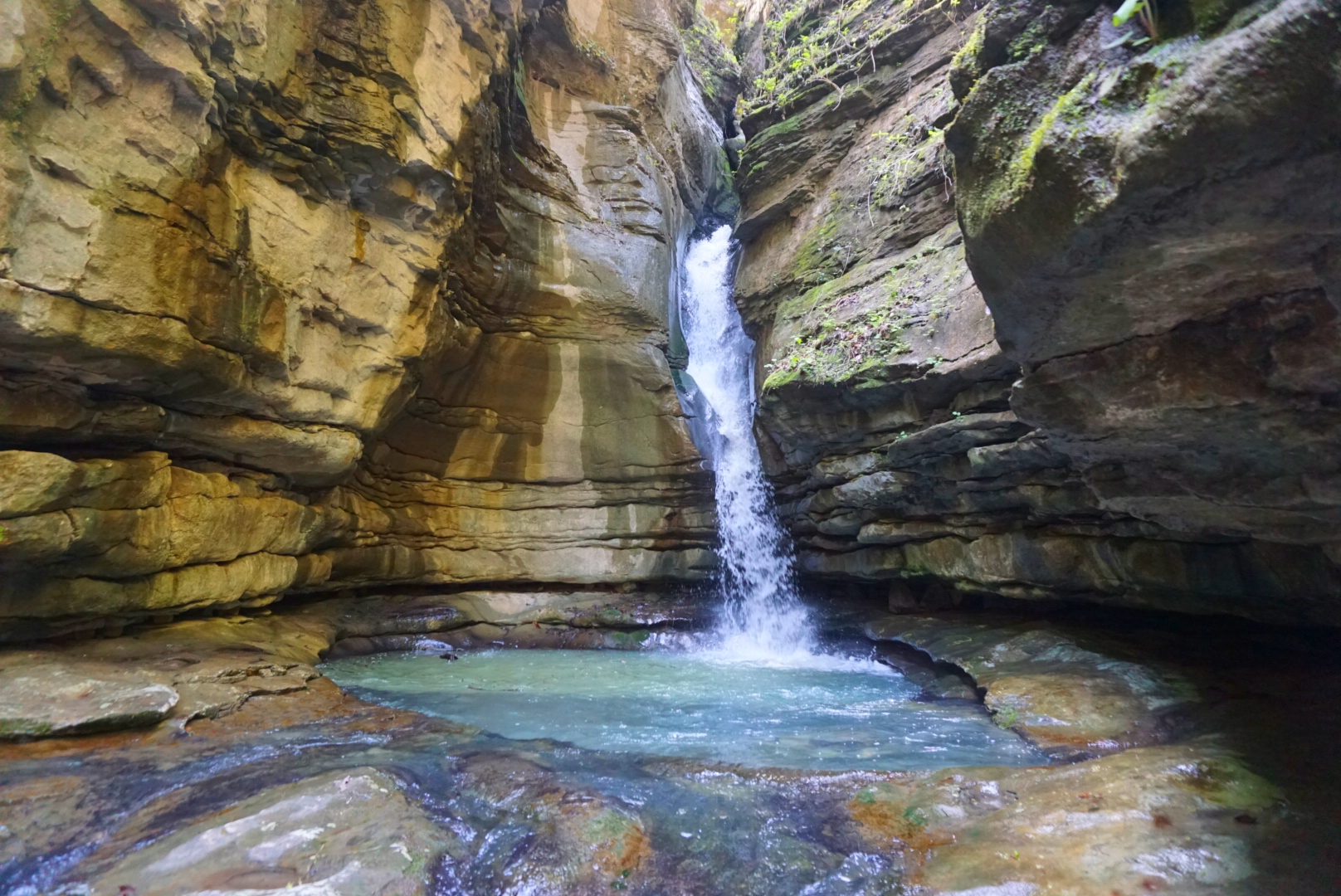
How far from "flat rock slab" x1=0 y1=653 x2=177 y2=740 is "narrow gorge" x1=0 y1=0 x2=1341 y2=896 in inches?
1.5

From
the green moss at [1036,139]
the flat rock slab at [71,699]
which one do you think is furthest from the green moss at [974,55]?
the flat rock slab at [71,699]

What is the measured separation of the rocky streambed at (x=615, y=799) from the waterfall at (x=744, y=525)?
5.28 metres

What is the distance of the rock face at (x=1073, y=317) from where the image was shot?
2.49m

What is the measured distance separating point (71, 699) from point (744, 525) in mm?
9103

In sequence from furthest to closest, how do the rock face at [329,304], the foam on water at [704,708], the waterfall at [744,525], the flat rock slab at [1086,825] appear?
the waterfall at [744,525], the rock face at [329,304], the foam on water at [704,708], the flat rock slab at [1086,825]

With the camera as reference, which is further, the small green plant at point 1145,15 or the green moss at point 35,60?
the green moss at point 35,60

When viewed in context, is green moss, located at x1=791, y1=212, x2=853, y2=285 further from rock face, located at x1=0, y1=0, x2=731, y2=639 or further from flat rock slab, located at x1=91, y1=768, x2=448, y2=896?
flat rock slab, located at x1=91, y1=768, x2=448, y2=896

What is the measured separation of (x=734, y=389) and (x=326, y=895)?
11180 millimetres

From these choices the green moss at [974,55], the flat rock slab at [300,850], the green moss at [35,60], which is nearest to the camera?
the flat rock slab at [300,850]

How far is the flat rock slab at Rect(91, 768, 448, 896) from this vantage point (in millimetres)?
2695

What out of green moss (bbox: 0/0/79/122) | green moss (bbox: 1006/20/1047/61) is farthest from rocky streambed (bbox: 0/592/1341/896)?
green moss (bbox: 0/0/79/122)

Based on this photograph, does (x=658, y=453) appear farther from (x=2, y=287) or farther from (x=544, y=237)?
(x=2, y=287)

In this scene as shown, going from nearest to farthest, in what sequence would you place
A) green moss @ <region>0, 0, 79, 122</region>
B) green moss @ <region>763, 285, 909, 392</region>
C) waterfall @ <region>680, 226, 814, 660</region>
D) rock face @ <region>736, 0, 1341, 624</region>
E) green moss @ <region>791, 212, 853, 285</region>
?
rock face @ <region>736, 0, 1341, 624</region> < green moss @ <region>0, 0, 79, 122</region> < green moss @ <region>763, 285, 909, 392</region> < green moss @ <region>791, 212, 853, 285</region> < waterfall @ <region>680, 226, 814, 660</region>

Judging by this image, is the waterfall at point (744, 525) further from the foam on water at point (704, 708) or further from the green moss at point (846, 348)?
the green moss at point (846, 348)
